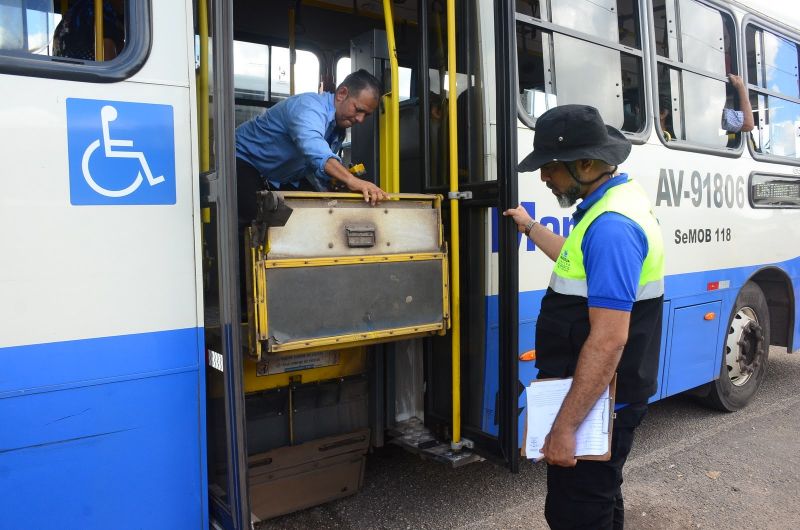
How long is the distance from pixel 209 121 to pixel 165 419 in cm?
101

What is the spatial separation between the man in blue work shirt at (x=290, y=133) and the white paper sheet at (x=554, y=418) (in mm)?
1363

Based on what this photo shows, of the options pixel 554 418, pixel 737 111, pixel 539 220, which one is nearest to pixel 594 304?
pixel 554 418

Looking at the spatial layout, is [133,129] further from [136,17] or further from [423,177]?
[423,177]

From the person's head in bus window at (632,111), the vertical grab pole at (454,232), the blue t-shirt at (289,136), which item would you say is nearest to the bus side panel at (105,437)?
the blue t-shirt at (289,136)

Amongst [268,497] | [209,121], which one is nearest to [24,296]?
[209,121]

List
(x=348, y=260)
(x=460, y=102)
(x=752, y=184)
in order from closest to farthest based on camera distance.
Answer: (x=348, y=260), (x=460, y=102), (x=752, y=184)

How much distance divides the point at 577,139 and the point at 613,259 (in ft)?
1.39

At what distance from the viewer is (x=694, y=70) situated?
4086mm

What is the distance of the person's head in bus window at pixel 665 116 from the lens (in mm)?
3855

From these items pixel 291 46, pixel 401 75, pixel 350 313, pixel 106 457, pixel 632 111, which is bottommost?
pixel 106 457

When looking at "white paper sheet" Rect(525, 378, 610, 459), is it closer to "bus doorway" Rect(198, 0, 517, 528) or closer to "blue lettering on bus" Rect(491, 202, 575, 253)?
"bus doorway" Rect(198, 0, 517, 528)

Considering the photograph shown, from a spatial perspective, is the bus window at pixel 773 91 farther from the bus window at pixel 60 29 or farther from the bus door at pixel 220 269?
the bus window at pixel 60 29

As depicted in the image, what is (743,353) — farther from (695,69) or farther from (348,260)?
(348,260)

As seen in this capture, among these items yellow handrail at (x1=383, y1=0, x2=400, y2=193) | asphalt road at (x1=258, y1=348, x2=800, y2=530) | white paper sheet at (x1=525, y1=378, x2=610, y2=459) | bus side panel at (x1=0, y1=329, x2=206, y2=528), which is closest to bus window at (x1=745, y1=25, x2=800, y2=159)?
asphalt road at (x1=258, y1=348, x2=800, y2=530)
